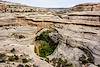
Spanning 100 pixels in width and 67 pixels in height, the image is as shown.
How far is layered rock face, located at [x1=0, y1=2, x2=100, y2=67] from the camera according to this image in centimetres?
2101

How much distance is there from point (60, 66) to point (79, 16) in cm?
1160

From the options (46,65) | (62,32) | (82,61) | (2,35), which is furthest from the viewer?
(62,32)

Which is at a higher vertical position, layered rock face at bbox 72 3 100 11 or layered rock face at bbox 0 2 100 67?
layered rock face at bbox 72 3 100 11

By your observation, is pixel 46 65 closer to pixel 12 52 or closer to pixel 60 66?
pixel 60 66

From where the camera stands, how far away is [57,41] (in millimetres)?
27422

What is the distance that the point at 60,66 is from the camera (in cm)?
2166

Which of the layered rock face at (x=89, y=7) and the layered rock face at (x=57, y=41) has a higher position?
the layered rock face at (x=89, y=7)

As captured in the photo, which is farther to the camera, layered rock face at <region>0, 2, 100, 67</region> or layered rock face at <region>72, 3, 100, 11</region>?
layered rock face at <region>72, 3, 100, 11</region>

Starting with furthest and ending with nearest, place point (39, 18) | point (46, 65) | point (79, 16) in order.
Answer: point (39, 18) → point (79, 16) → point (46, 65)

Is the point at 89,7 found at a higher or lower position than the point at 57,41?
higher

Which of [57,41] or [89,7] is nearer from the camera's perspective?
[57,41]

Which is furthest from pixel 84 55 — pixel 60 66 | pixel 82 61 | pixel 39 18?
pixel 39 18

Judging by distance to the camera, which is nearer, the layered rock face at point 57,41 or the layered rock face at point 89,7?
the layered rock face at point 57,41

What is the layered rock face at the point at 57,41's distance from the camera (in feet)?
68.9
